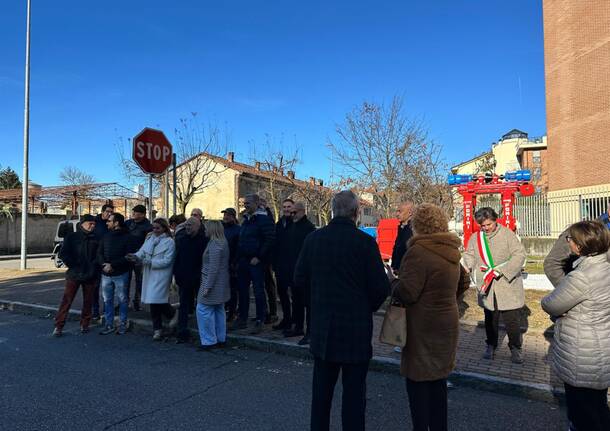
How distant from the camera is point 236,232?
7156 mm

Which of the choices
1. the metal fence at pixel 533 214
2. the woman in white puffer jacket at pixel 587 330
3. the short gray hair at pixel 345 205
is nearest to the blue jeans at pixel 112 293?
the short gray hair at pixel 345 205

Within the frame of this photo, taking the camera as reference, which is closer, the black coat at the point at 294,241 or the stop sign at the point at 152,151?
the black coat at the point at 294,241

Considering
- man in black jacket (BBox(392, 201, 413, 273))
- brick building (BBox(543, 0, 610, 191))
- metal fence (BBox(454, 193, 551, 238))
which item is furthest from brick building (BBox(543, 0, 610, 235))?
man in black jacket (BBox(392, 201, 413, 273))

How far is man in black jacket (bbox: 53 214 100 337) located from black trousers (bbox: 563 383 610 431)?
6714 millimetres

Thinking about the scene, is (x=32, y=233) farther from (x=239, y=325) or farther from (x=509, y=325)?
(x=509, y=325)

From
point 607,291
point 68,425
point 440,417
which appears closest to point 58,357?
point 68,425

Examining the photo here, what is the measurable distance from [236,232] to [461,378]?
4.02m

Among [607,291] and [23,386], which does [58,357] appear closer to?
[23,386]

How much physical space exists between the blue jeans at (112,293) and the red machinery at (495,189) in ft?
24.7

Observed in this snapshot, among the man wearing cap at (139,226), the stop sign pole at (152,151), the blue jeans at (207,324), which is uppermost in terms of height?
the stop sign pole at (152,151)

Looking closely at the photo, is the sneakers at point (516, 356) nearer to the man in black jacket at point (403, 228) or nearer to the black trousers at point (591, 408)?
the man in black jacket at point (403, 228)

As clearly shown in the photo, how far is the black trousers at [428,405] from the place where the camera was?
114 inches

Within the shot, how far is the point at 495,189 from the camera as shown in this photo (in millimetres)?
10367

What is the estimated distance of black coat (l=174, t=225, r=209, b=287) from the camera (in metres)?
6.32
